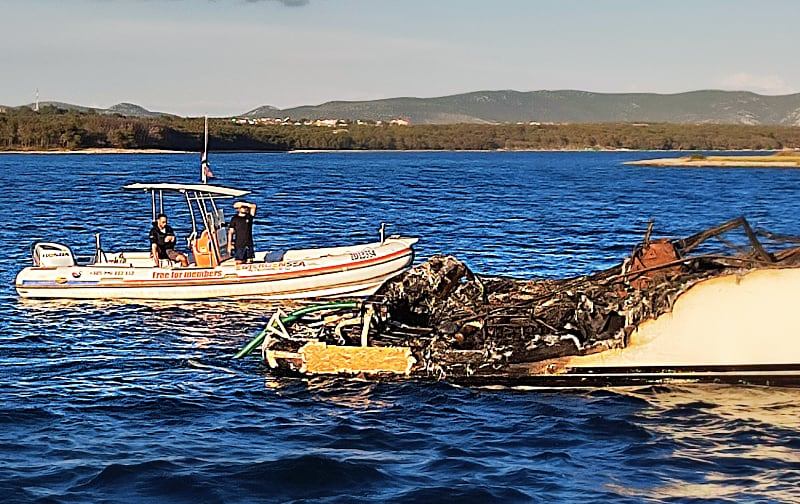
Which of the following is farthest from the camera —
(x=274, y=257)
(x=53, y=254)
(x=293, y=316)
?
(x=274, y=257)

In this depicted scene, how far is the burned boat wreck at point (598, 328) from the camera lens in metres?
14.5

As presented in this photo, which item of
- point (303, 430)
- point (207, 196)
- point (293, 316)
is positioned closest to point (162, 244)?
point (207, 196)

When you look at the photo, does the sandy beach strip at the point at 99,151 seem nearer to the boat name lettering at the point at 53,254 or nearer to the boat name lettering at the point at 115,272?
the boat name lettering at the point at 53,254

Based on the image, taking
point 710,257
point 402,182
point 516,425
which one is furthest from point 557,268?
point 402,182

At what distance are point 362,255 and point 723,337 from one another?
11.9 metres

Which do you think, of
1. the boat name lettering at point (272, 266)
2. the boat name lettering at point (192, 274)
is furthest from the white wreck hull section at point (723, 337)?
the boat name lettering at point (192, 274)

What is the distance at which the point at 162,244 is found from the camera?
25.3 m

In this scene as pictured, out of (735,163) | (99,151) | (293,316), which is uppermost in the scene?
(293,316)

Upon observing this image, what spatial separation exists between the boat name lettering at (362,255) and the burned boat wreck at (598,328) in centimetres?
732

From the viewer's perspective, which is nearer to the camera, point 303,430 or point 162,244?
point 303,430

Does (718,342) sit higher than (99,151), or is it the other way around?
(718,342)

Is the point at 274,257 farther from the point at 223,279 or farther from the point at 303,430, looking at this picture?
the point at 303,430

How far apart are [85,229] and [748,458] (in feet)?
121

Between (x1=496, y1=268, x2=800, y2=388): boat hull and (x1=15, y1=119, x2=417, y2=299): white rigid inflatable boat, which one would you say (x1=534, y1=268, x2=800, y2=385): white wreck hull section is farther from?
(x1=15, y1=119, x2=417, y2=299): white rigid inflatable boat
